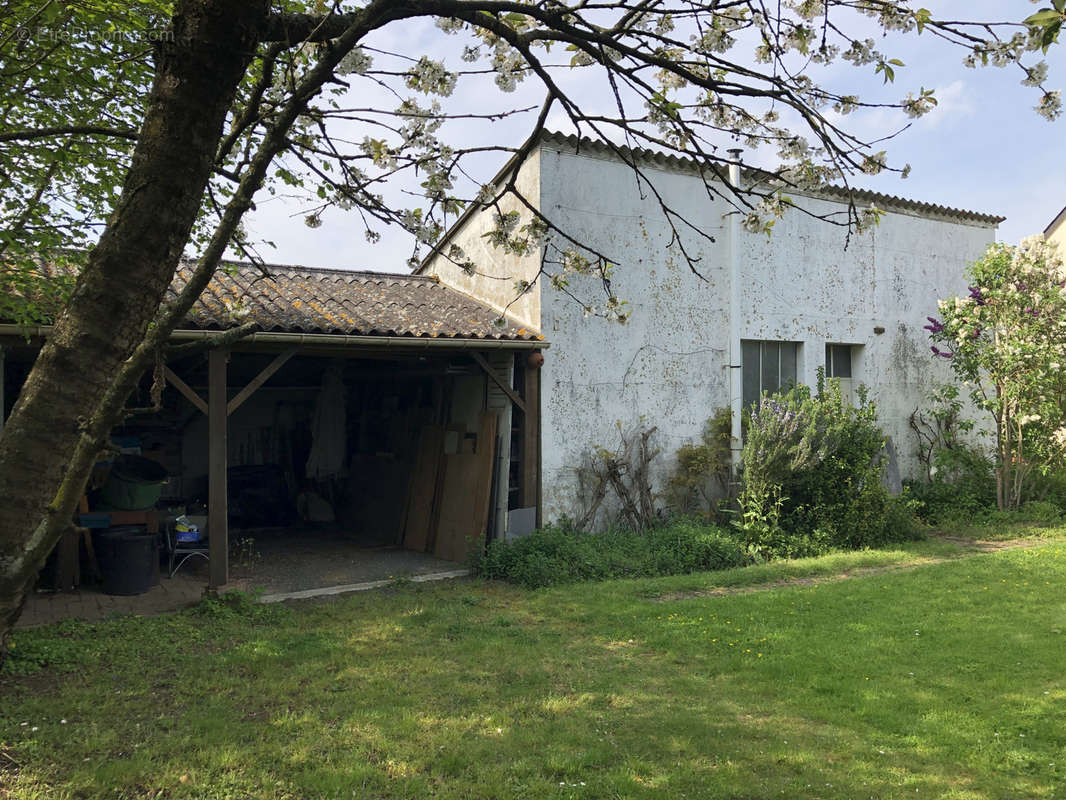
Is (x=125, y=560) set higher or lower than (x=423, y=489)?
lower

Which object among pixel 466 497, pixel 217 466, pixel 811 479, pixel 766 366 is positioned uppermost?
pixel 766 366

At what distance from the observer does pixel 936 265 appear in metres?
12.2

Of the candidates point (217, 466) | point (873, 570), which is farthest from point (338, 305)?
point (873, 570)

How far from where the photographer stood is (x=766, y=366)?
10.6 meters

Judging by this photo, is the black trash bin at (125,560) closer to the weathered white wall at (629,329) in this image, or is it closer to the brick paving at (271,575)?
the brick paving at (271,575)

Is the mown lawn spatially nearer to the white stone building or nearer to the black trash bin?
the black trash bin

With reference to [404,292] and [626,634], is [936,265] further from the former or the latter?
[626,634]

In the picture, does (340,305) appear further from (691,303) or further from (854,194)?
(854,194)

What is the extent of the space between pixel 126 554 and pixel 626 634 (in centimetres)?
487

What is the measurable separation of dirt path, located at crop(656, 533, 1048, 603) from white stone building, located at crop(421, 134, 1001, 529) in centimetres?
203

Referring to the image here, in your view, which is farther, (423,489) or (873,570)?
(423,489)

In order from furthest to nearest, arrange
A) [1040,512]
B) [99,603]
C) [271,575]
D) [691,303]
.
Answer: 1. [1040,512]
2. [691,303]
3. [271,575]
4. [99,603]

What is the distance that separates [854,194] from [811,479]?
5123 mm

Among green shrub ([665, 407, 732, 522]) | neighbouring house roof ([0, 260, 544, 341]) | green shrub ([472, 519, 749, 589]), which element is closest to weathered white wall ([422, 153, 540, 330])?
neighbouring house roof ([0, 260, 544, 341])
